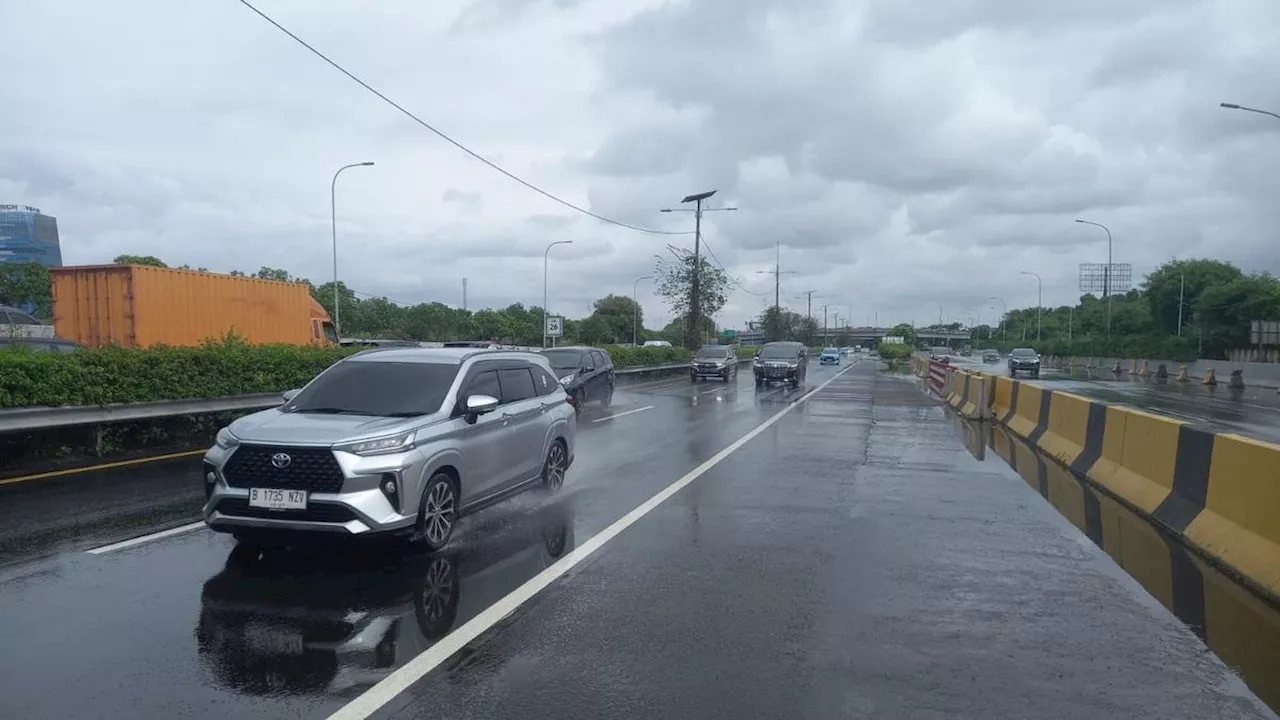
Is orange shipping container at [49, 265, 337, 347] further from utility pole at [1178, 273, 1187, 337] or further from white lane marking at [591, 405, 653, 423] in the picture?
utility pole at [1178, 273, 1187, 337]

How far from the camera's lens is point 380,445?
676 cm

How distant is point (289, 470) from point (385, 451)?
0.71 m

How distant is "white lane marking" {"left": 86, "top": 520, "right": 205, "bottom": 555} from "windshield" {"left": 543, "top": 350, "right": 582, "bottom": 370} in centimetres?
1423

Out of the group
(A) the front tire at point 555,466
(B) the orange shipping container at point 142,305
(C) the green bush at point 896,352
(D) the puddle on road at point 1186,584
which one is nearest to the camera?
(D) the puddle on road at point 1186,584

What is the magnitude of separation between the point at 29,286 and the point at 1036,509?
49282 millimetres

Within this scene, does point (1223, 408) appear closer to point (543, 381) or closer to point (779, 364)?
point (779, 364)

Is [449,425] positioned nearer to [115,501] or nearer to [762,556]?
[762,556]

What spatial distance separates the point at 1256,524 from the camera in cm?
692

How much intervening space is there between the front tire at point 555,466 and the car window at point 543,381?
2.03ft

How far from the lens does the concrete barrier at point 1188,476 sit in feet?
22.2

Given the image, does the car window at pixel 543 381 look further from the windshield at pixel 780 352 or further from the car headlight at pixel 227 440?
the windshield at pixel 780 352

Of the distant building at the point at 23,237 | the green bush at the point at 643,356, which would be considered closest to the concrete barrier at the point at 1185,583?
the green bush at the point at 643,356

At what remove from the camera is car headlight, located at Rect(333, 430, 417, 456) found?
21.6 feet

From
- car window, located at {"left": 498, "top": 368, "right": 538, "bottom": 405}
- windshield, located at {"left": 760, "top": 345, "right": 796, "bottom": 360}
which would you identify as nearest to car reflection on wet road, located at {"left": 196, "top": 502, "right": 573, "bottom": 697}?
car window, located at {"left": 498, "top": 368, "right": 538, "bottom": 405}
